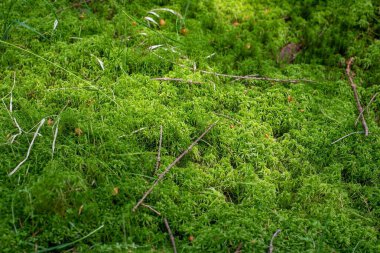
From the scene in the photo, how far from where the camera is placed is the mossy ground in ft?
6.74

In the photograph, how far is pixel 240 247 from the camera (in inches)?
80.4

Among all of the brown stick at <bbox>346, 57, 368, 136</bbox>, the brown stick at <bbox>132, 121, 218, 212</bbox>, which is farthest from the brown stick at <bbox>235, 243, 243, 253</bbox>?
the brown stick at <bbox>346, 57, 368, 136</bbox>

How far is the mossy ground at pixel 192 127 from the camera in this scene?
6.74 feet

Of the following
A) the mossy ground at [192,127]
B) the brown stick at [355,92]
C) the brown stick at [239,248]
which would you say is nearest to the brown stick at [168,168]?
the mossy ground at [192,127]

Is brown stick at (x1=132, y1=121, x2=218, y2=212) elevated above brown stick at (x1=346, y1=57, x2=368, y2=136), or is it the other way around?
brown stick at (x1=346, y1=57, x2=368, y2=136)

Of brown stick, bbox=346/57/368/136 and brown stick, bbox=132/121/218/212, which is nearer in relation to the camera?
brown stick, bbox=132/121/218/212

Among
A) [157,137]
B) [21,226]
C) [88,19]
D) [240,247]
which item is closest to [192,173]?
[157,137]

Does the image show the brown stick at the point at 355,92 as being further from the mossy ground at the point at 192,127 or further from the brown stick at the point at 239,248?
the brown stick at the point at 239,248

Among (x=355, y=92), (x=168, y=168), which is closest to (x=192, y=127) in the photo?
(x=168, y=168)

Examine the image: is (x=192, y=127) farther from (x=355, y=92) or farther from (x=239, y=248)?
(x=355, y=92)

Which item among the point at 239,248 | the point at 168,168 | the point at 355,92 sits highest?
the point at 355,92

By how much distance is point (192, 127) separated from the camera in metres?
2.53

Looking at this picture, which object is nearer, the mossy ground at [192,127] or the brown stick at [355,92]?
the mossy ground at [192,127]

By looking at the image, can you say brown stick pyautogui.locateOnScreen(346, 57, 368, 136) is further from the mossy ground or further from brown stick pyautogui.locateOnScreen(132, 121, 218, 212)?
brown stick pyautogui.locateOnScreen(132, 121, 218, 212)
